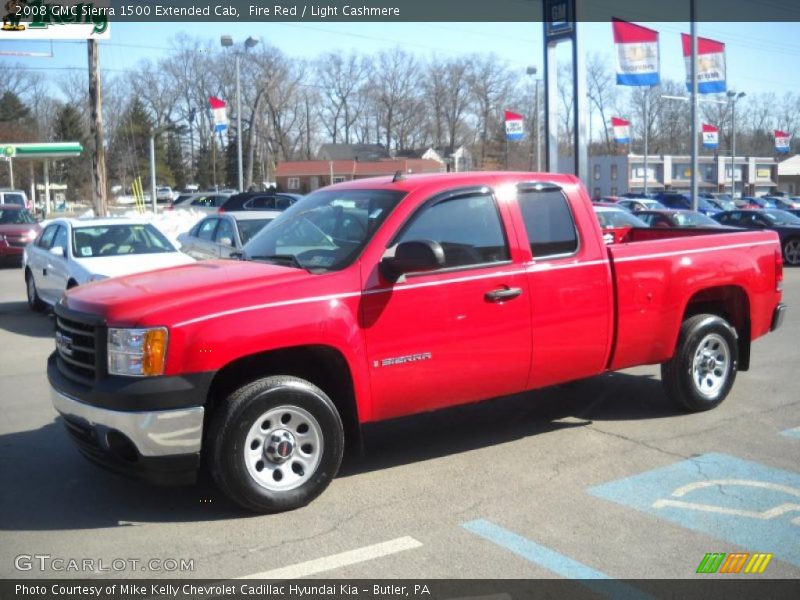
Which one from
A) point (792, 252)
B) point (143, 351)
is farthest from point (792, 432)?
point (792, 252)

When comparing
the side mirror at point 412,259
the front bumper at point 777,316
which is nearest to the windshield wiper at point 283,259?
the side mirror at point 412,259

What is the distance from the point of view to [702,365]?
7.10 meters

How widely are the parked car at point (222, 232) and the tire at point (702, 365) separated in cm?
776

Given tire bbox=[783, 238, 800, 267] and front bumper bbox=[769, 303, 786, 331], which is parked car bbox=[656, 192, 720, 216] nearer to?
tire bbox=[783, 238, 800, 267]

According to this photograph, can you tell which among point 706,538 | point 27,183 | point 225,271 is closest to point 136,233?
point 225,271

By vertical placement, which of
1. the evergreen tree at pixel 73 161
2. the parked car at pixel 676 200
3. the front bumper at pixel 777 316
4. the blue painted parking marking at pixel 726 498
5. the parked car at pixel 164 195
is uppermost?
the evergreen tree at pixel 73 161

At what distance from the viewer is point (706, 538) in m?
4.53

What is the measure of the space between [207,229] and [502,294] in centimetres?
1040

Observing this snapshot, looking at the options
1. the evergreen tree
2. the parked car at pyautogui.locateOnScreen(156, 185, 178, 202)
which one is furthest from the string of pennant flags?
the evergreen tree

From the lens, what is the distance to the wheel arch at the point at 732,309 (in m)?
7.21

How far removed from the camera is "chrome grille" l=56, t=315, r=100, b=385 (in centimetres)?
488

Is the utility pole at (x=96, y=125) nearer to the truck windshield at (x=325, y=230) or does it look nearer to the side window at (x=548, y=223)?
the truck windshield at (x=325, y=230)

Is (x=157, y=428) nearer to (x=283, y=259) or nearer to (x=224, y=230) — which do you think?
(x=283, y=259)

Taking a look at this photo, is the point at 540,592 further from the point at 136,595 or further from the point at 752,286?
the point at 752,286
